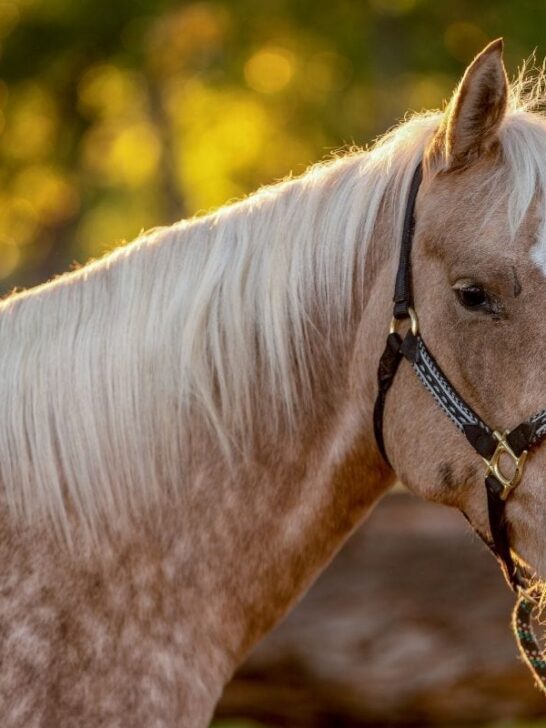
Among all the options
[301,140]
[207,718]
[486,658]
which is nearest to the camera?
[207,718]

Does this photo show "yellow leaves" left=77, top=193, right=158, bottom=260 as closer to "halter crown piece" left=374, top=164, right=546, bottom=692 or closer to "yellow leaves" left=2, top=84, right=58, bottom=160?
"yellow leaves" left=2, top=84, right=58, bottom=160

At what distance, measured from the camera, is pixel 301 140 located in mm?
21219

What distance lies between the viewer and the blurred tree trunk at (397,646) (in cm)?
543

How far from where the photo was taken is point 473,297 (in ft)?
7.95

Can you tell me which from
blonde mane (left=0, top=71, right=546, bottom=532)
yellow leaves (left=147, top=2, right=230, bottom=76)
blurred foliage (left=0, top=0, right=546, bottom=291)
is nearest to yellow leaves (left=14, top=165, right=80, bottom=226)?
blurred foliage (left=0, top=0, right=546, bottom=291)

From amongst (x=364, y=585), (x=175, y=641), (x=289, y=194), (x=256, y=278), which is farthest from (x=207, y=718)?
(x=364, y=585)

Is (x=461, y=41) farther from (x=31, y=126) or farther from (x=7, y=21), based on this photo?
(x=31, y=126)

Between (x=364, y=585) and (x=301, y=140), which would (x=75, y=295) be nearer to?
(x=364, y=585)

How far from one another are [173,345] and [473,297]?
0.76 meters

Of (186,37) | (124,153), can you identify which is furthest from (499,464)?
(124,153)

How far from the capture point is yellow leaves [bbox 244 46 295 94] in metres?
21.3

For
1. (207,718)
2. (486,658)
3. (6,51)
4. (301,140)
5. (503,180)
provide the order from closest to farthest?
1. (503,180)
2. (207,718)
3. (486,658)
4. (6,51)
5. (301,140)

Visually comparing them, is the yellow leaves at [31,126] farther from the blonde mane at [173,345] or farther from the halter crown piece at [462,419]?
the halter crown piece at [462,419]

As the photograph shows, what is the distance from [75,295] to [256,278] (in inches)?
18.7
